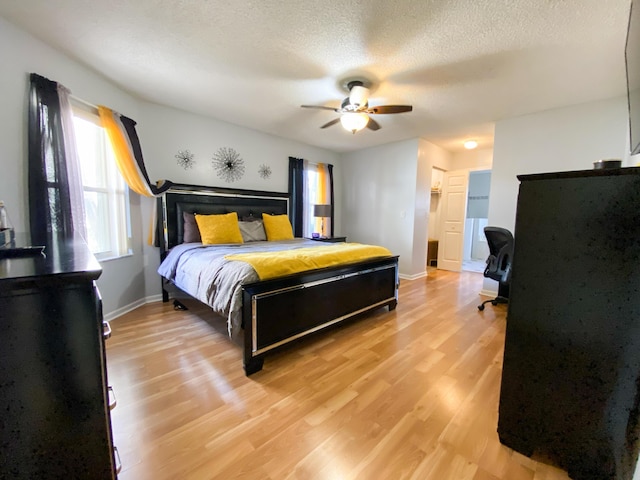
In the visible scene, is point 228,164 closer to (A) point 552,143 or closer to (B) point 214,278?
(B) point 214,278

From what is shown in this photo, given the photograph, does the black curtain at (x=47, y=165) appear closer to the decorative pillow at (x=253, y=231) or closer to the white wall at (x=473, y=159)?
the decorative pillow at (x=253, y=231)

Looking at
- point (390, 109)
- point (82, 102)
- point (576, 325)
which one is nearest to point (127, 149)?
point (82, 102)

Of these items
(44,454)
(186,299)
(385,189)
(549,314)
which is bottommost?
(186,299)

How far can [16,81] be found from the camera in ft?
6.61

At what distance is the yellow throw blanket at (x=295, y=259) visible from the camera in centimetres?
204

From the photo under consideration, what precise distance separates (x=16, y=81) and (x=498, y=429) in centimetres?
407

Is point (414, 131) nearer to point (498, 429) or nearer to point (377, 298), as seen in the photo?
point (377, 298)

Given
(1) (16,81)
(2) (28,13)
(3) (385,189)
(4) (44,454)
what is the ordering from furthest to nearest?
1. (3) (385,189)
2. (1) (16,81)
3. (2) (28,13)
4. (4) (44,454)

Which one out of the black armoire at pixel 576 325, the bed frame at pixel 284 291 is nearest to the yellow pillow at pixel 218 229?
the bed frame at pixel 284 291

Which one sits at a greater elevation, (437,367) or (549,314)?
(549,314)

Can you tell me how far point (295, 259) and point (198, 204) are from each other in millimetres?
2141

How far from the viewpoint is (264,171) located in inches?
176

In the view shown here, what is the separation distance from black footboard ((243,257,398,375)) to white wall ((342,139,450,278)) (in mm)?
2022

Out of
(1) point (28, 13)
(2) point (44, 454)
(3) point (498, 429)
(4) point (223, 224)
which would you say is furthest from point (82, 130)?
(3) point (498, 429)
